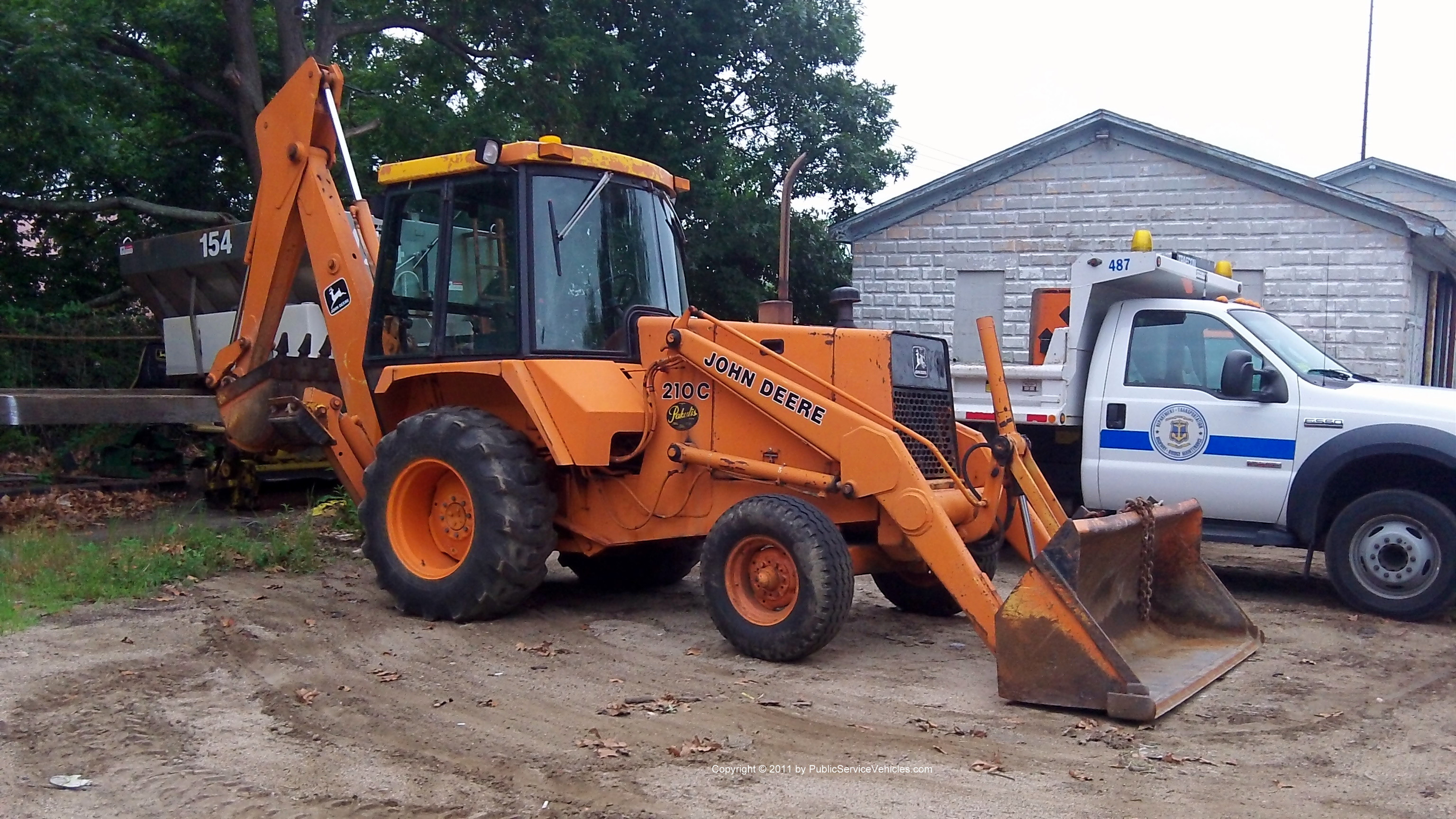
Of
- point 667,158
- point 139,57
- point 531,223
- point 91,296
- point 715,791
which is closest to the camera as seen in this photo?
point 715,791

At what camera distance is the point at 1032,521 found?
7.22m

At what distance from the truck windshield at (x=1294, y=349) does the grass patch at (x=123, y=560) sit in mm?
7146

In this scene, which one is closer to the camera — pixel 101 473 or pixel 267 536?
pixel 267 536

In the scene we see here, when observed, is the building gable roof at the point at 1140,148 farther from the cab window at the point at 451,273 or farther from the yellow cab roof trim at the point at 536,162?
the cab window at the point at 451,273

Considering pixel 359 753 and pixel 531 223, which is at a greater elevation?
pixel 531 223

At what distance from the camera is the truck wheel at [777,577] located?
20.6ft

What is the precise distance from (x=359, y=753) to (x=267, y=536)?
18.0ft

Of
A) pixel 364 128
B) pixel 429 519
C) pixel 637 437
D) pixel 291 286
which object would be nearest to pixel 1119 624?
pixel 637 437

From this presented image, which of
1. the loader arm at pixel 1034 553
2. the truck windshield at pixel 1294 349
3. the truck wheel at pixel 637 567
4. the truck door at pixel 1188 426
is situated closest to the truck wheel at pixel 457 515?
the loader arm at pixel 1034 553

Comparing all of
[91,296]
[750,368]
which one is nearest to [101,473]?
[91,296]

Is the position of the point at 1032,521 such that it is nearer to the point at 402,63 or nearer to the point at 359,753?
the point at 359,753

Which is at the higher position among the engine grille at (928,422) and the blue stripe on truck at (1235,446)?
the engine grille at (928,422)

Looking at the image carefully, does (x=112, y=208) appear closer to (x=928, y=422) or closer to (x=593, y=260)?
(x=593, y=260)

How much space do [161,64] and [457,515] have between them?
36.0ft
